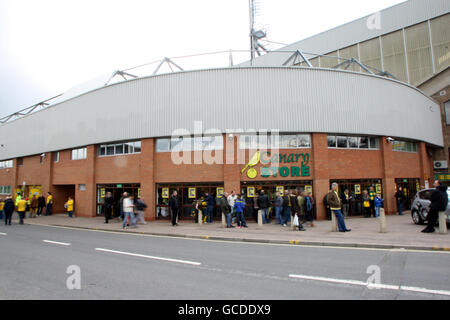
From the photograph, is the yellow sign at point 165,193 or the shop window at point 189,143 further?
the yellow sign at point 165,193

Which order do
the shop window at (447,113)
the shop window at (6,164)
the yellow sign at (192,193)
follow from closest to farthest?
the yellow sign at (192,193) → the shop window at (447,113) → the shop window at (6,164)

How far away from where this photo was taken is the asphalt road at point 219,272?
4.70 metres

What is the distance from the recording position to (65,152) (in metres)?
23.0

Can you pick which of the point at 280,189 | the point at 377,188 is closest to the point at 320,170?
the point at 280,189

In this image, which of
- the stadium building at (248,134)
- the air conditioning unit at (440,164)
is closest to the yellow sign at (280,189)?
the stadium building at (248,134)

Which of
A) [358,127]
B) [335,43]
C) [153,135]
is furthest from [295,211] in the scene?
[335,43]

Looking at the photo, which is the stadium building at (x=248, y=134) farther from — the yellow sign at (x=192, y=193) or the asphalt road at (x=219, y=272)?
the asphalt road at (x=219, y=272)

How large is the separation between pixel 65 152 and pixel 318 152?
65.1 ft

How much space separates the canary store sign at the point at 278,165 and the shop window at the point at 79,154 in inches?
513

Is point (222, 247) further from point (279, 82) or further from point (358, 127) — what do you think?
point (358, 127)

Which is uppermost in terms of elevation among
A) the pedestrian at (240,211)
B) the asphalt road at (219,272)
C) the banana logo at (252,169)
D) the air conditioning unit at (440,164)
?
the air conditioning unit at (440,164)

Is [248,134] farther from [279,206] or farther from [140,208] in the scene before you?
[140,208]

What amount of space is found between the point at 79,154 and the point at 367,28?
104 ft

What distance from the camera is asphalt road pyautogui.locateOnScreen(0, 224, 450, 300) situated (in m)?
4.70
